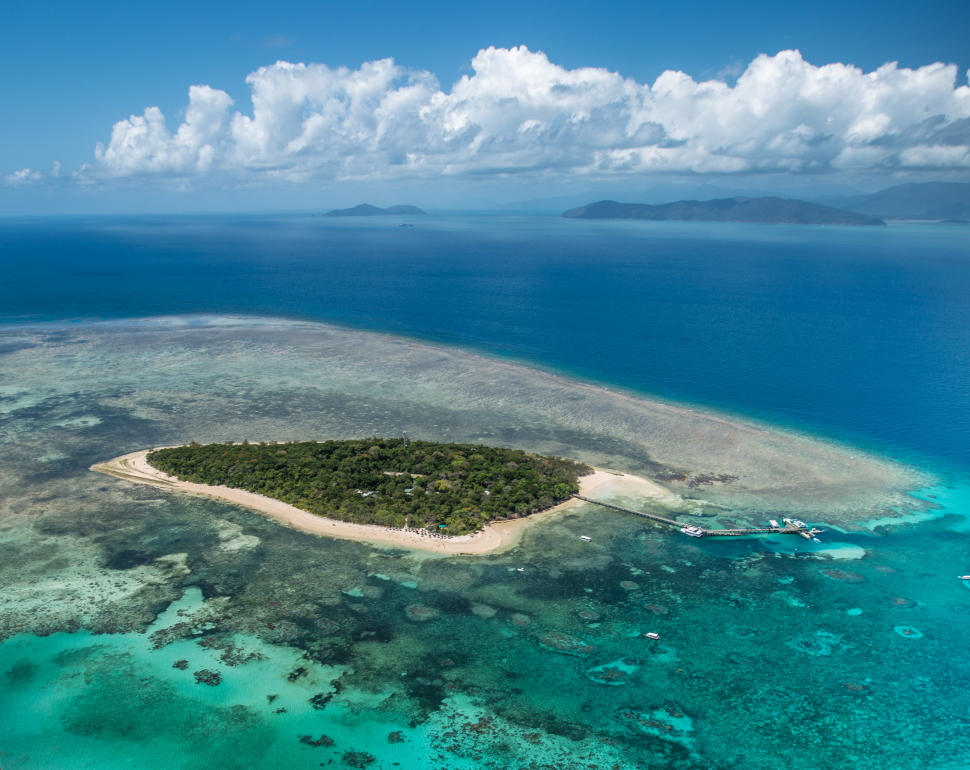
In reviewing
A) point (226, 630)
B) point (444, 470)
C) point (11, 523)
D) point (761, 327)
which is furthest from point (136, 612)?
point (761, 327)

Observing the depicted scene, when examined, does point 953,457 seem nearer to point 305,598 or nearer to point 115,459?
point 305,598

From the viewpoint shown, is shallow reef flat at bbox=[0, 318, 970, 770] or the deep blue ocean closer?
shallow reef flat at bbox=[0, 318, 970, 770]

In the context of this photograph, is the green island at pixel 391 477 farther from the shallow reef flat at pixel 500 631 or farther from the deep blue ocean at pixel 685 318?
the deep blue ocean at pixel 685 318

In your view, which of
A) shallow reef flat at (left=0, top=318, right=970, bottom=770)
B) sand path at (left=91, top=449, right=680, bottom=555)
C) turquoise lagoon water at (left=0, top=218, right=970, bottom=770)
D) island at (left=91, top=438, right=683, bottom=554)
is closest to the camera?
shallow reef flat at (left=0, top=318, right=970, bottom=770)

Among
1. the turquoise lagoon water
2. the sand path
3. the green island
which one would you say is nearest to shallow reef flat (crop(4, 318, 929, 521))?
the turquoise lagoon water

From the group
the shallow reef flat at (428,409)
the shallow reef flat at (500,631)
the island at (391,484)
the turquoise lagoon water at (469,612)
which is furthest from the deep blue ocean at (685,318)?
the island at (391,484)

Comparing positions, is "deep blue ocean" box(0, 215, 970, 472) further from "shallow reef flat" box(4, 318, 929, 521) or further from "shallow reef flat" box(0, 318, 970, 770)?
"shallow reef flat" box(0, 318, 970, 770)
